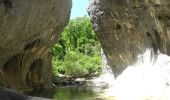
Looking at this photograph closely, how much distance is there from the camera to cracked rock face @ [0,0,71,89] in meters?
14.1

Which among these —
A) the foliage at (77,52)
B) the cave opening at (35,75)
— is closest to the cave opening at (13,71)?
the cave opening at (35,75)

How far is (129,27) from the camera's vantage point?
76.8ft

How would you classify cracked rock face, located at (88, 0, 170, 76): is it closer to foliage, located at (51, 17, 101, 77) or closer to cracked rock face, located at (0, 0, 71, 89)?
cracked rock face, located at (0, 0, 71, 89)

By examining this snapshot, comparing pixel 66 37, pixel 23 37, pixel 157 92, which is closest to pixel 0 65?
pixel 23 37

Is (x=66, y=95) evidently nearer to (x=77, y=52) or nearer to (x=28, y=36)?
(x=28, y=36)

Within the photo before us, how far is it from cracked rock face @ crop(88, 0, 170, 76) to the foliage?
475 inches

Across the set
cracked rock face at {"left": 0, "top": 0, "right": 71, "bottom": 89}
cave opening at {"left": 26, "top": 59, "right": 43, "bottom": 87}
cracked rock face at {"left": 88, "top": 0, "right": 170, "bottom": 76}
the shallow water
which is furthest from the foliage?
the shallow water

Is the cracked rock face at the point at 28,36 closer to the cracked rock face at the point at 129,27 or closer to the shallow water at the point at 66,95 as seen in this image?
the shallow water at the point at 66,95

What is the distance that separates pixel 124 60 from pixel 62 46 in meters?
28.1

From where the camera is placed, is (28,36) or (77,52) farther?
(77,52)

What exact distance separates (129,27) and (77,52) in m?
27.4

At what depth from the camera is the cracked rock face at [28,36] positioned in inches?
555

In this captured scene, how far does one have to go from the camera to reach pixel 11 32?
47.3 feet

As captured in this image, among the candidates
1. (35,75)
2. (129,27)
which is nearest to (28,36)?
(35,75)
